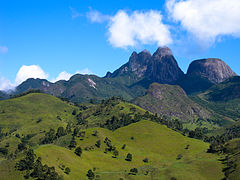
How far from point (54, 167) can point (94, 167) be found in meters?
40.7

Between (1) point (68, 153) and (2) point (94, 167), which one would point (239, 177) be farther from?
(1) point (68, 153)

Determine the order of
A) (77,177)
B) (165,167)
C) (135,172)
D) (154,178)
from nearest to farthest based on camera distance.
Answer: (77,177) < (154,178) < (135,172) < (165,167)

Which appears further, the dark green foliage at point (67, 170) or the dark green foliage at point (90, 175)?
the dark green foliage at point (90, 175)

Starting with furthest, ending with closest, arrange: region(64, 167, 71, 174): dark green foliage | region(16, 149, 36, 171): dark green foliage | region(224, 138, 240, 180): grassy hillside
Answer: region(64, 167, 71, 174): dark green foliage → region(224, 138, 240, 180): grassy hillside → region(16, 149, 36, 171): dark green foliage

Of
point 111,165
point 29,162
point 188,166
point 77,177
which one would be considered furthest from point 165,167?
point 29,162

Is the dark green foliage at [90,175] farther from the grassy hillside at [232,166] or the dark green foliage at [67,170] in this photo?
the grassy hillside at [232,166]

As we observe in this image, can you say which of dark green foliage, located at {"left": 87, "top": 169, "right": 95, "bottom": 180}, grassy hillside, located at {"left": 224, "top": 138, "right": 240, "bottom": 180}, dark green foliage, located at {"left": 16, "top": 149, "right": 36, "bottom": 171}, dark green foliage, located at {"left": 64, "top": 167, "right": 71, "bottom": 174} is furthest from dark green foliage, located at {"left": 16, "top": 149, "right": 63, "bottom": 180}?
grassy hillside, located at {"left": 224, "top": 138, "right": 240, "bottom": 180}

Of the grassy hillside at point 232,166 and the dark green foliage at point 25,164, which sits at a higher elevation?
the grassy hillside at point 232,166

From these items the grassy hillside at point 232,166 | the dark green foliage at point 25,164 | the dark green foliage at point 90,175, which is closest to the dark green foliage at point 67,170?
the dark green foliage at point 90,175

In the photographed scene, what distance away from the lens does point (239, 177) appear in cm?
14475

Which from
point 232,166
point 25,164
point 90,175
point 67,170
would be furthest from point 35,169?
point 232,166

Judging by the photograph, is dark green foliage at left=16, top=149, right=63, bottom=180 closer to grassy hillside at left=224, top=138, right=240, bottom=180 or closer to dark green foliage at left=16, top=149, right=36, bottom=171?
dark green foliage at left=16, top=149, right=36, bottom=171

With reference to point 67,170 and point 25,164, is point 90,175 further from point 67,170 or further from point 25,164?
point 25,164

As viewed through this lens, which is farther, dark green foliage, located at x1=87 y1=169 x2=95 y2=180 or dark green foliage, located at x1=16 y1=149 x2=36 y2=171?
dark green foliage, located at x1=87 y1=169 x2=95 y2=180
